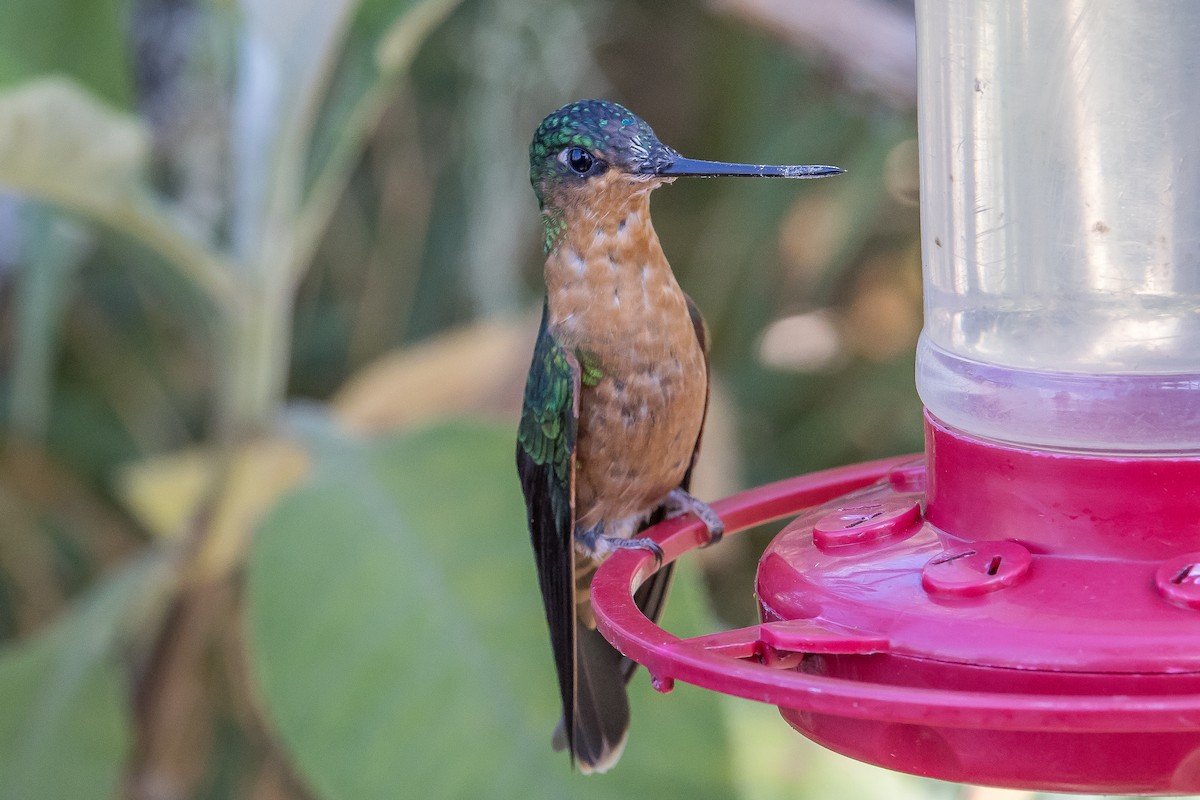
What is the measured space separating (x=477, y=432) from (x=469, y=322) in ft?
7.12

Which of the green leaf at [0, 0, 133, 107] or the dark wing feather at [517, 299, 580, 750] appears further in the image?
the green leaf at [0, 0, 133, 107]

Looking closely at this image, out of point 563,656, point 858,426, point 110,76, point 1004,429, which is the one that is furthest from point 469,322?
point 1004,429

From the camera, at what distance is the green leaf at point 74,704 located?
2297 mm

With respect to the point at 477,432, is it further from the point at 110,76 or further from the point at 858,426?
the point at 858,426

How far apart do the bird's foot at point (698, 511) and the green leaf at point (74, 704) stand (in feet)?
3.35

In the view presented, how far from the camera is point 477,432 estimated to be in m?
2.22

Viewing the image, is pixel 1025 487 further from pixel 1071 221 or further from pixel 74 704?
pixel 74 704

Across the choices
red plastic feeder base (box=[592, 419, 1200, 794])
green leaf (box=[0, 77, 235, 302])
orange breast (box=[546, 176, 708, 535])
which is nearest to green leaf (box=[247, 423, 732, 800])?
orange breast (box=[546, 176, 708, 535])

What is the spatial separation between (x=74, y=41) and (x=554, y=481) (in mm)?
1358

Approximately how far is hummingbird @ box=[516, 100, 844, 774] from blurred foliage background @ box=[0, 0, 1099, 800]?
0.33 metres

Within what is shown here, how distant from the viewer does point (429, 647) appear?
2.03 metres

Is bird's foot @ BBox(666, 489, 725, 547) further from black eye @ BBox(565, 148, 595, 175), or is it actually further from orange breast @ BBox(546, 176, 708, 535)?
black eye @ BBox(565, 148, 595, 175)

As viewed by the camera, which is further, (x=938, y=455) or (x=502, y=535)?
(x=502, y=535)

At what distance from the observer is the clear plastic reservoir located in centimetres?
127
